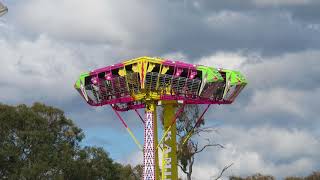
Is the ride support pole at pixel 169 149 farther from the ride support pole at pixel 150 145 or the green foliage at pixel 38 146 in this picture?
the green foliage at pixel 38 146

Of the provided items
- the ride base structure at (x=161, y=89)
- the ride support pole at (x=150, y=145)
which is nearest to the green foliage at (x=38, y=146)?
the ride base structure at (x=161, y=89)

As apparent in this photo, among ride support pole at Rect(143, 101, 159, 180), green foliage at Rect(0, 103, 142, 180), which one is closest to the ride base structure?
ride support pole at Rect(143, 101, 159, 180)

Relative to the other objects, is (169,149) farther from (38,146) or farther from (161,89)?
(38,146)

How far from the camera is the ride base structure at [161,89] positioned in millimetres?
62031

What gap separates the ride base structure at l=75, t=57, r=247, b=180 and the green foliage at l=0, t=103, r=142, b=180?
1544cm

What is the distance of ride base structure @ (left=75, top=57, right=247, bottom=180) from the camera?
62031 mm

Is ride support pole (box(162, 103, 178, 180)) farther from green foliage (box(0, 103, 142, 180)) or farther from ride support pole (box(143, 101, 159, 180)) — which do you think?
green foliage (box(0, 103, 142, 180))

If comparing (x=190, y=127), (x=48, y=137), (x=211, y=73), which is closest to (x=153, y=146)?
(x=211, y=73)

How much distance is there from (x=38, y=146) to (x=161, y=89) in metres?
23.1

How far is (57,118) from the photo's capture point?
83688 mm

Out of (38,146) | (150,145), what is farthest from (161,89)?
(38,146)

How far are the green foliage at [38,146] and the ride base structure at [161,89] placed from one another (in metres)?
15.4

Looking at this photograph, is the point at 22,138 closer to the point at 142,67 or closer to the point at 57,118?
the point at 57,118

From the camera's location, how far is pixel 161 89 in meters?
63.4
